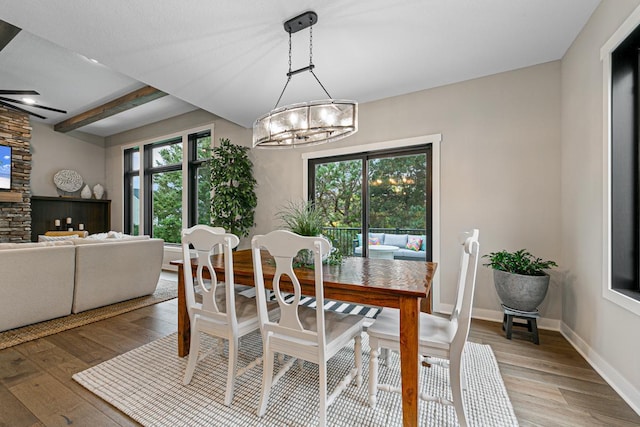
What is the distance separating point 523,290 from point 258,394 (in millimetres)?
2239

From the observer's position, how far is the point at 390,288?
1416 mm

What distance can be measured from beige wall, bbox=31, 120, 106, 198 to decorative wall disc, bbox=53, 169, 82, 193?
0.34 ft

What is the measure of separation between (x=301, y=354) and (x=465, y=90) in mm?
3126

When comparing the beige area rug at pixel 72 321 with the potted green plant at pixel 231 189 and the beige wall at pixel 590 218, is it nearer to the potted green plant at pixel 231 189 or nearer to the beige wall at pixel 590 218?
the potted green plant at pixel 231 189

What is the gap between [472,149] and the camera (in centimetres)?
301

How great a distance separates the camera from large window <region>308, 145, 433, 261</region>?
3.37 metres

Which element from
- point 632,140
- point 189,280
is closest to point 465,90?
point 632,140

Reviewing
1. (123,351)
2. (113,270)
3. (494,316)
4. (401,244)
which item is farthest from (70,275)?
(494,316)

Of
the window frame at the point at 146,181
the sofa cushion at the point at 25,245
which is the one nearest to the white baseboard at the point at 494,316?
the sofa cushion at the point at 25,245

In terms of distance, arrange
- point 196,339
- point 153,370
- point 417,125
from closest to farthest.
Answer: point 196,339 → point 153,370 → point 417,125

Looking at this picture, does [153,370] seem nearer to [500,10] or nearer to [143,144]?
[500,10]

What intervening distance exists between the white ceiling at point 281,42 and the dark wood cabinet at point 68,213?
308 centimetres

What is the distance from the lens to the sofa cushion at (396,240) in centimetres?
349

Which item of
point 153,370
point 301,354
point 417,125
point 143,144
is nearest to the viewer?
point 301,354
